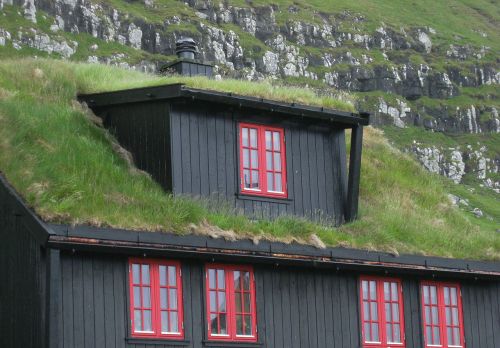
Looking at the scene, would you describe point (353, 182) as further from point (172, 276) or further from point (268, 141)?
point (172, 276)

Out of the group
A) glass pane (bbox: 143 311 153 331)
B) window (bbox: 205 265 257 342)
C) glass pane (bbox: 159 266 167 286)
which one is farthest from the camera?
window (bbox: 205 265 257 342)

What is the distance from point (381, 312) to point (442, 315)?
2.08m

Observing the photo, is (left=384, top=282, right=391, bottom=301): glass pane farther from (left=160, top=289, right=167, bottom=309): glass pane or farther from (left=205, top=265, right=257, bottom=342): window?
(left=160, top=289, right=167, bottom=309): glass pane

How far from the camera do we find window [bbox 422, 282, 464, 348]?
29312 millimetres

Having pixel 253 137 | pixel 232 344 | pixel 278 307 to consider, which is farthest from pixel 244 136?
pixel 232 344

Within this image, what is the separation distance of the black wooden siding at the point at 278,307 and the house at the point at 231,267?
0.03 m

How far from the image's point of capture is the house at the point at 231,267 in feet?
79.3

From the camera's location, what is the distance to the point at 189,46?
3381 cm

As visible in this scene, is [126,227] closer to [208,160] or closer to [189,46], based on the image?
[208,160]

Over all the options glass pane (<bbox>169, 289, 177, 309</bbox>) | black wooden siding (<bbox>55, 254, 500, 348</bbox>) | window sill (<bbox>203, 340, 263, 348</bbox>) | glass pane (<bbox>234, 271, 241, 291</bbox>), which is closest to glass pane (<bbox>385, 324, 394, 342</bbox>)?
black wooden siding (<bbox>55, 254, 500, 348</bbox>)

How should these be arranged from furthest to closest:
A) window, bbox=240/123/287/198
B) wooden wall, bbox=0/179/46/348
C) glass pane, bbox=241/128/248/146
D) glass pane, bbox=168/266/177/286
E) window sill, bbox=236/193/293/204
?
glass pane, bbox=241/128/248/146, window, bbox=240/123/287/198, window sill, bbox=236/193/293/204, glass pane, bbox=168/266/177/286, wooden wall, bbox=0/179/46/348

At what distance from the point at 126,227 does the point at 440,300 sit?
31.0 feet

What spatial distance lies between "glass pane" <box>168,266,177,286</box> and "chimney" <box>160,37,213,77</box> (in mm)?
8949

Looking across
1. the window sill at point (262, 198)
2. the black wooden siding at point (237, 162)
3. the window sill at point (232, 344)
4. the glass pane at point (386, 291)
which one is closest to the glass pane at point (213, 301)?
the window sill at point (232, 344)
